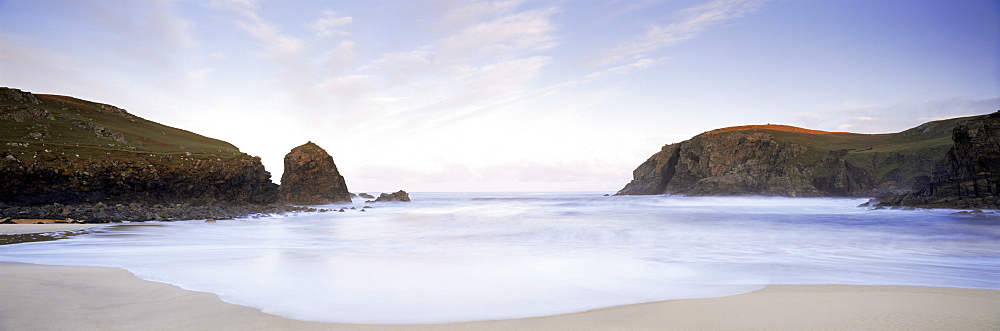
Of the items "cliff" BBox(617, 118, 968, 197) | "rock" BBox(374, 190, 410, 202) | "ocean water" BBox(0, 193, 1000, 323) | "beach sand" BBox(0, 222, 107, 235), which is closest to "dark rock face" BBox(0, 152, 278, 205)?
"beach sand" BBox(0, 222, 107, 235)

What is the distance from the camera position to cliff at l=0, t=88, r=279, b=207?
18.4 metres

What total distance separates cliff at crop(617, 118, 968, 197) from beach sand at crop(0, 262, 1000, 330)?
48.6 meters

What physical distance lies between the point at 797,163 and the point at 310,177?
57838 mm

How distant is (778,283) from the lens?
588cm

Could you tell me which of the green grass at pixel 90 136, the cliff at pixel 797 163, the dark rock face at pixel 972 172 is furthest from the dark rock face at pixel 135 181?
the cliff at pixel 797 163

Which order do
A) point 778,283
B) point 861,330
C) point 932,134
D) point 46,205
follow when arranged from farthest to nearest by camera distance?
point 932,134
point 46,205
point 778,283
point 861,330

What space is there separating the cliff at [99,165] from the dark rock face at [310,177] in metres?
9.06

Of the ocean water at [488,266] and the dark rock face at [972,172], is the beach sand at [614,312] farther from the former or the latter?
the dark rock face at [972,172]

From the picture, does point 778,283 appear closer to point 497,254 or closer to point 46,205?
point 497,254

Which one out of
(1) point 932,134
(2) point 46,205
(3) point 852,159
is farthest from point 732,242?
(1) point 932,134

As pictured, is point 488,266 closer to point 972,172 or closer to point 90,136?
point 972,172

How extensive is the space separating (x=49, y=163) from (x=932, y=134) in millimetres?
83638

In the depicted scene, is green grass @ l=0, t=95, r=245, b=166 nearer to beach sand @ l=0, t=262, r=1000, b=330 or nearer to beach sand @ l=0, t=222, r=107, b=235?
beach sand @ l=0, t=222, r=107, b=235

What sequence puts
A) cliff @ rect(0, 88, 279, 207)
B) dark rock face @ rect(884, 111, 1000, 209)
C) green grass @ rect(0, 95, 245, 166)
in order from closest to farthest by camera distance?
cliff @ rect(0, 88, 279, 207), dark rock face @ rect(884, 111, 1000, 209), green grass @ rect(0, 95, 245, 166)
